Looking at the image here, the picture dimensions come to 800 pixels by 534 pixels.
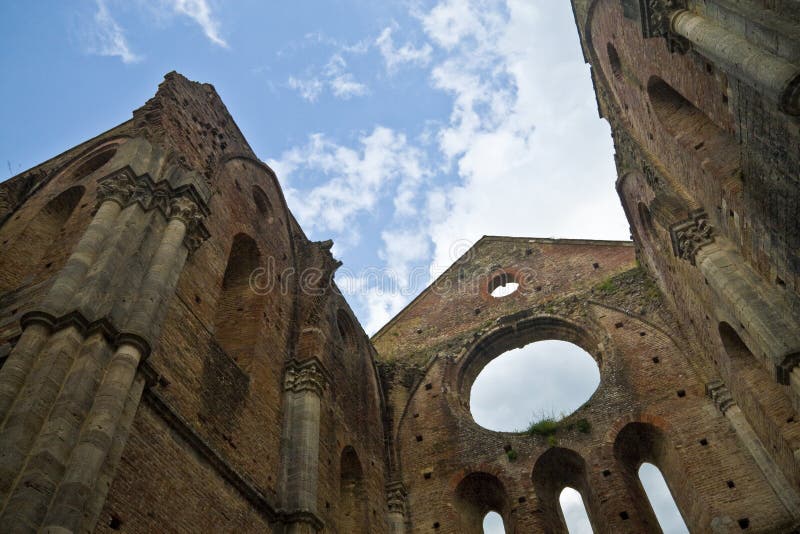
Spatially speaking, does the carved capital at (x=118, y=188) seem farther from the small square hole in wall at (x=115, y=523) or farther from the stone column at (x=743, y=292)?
the stone column at (x=743, y=292)

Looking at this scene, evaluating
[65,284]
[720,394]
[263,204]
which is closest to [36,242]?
[65,284]

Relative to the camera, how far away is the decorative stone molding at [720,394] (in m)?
11.1

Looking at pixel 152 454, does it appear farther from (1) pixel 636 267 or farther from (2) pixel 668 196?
(1) pixel 636 267

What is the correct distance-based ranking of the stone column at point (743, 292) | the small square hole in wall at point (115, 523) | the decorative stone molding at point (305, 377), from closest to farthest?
the small square hole in wall at point (115, 523), the stone column at point (743, 292), the decorative stone molding at point (305, 377)

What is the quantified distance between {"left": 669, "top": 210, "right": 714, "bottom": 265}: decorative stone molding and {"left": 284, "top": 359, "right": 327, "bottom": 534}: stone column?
6.17m

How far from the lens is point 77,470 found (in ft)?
16.8

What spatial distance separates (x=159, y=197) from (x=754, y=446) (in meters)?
9.76

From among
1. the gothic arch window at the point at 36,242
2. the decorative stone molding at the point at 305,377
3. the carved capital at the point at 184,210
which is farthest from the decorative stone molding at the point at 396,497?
the gothic arch window at the point at 36,242

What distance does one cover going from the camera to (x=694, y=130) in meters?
9.84

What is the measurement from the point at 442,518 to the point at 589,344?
511 centimetres

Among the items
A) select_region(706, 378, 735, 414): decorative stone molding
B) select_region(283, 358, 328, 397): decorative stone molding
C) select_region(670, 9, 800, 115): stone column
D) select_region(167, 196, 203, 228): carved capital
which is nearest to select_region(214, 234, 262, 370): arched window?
select_region(283, 358, 328, 397): decorative stone molding

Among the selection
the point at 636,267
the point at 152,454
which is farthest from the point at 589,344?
the point at 152,454

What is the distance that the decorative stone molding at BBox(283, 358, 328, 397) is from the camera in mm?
10938

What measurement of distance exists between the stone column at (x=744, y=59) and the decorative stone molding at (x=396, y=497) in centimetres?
962
